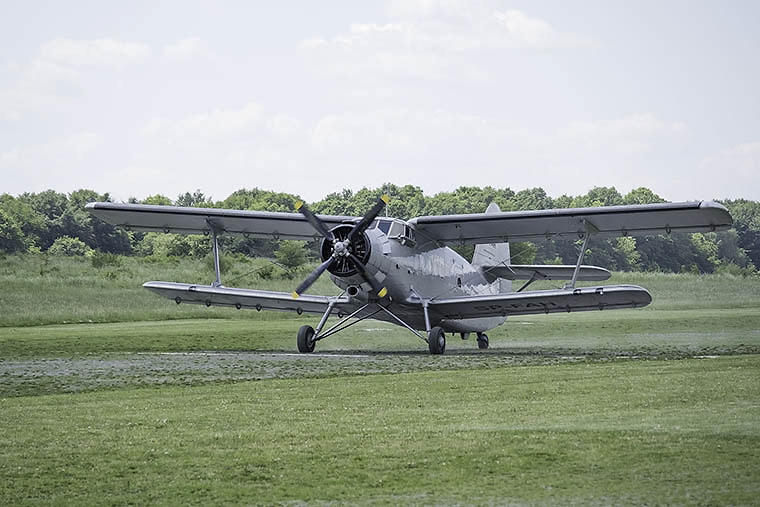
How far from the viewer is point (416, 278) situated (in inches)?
1019

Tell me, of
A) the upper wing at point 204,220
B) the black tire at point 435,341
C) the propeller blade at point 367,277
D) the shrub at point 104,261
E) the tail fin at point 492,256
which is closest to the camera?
the propeller blade at point 367,277

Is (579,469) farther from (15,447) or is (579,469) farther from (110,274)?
(110,274)

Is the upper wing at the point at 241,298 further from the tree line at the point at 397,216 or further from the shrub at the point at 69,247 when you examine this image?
the shrub at the point at 69,247

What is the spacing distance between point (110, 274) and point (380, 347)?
28011 millimetres

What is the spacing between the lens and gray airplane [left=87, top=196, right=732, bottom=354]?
2389 cm

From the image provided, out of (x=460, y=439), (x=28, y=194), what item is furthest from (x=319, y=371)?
(x=28, y=194)

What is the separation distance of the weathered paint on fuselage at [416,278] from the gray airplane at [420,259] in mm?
27

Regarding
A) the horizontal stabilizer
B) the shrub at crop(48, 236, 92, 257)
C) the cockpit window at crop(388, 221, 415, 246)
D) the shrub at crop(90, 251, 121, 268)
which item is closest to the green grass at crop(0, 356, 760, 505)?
the cockpit window at crop(388, 221, 415, 246)

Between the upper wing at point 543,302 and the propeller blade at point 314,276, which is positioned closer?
the propeller blade at point 314,276

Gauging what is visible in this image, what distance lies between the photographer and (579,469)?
836 centimetres

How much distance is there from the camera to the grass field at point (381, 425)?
314 inches

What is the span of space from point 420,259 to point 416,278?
56 cm

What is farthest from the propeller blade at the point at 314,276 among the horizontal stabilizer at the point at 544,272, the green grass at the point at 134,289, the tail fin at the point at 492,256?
the green grass at the point at 134,289

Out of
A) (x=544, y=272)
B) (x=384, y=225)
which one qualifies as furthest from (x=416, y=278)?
(x=544, y=272)
